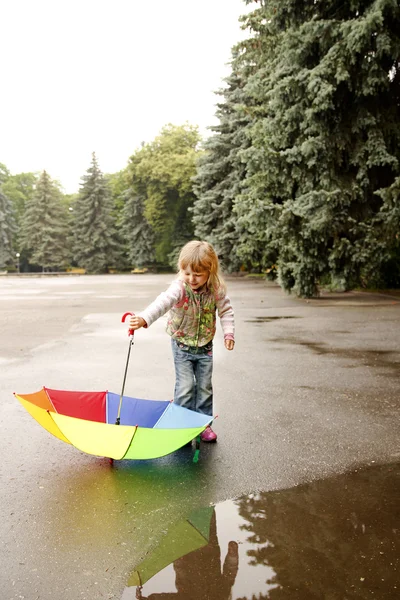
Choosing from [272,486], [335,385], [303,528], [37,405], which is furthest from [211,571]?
[335,385]

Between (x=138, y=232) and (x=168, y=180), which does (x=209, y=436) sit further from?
(x=138, y=232)

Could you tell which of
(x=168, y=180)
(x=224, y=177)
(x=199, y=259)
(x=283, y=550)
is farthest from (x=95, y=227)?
(x=283, y=550)

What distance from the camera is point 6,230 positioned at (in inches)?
2933

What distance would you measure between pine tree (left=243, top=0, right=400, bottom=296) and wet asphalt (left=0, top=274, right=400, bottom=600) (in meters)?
7.37

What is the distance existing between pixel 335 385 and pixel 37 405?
3358mm

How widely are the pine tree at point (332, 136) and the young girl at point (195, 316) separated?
36.0 ft

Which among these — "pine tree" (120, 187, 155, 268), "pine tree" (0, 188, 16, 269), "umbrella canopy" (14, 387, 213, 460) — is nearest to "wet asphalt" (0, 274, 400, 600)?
"umbrella canopy" (14, 387, 213, 460)

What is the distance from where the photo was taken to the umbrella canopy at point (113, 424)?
3.45 metres

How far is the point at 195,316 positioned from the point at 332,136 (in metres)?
12.8

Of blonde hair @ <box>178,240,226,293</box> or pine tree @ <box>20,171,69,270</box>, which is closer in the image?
blonde hair @ <box>178,240,226,293</box>

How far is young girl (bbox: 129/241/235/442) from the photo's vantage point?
13.1 ft

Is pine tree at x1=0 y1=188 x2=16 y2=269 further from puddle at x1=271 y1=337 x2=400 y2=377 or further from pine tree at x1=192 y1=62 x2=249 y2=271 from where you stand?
puddle at x1=271 y1=337 x2=400 y2=377

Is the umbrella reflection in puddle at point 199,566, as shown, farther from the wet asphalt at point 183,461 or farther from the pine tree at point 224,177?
the pine tree at point 224,177

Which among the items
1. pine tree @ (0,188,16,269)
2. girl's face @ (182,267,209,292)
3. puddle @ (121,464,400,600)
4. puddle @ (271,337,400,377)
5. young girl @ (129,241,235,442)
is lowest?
puddle @ (271,337,400,377)
